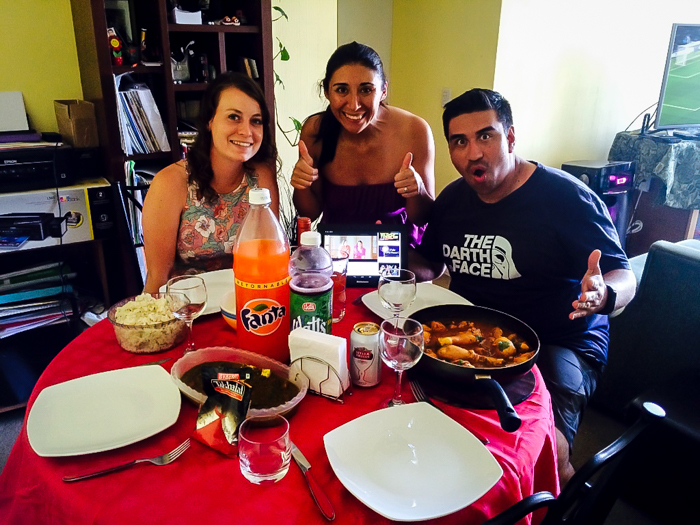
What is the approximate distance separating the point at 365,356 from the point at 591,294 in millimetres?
653

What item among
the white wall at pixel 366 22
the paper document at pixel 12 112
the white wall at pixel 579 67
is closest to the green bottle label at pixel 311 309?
the paper document at pixel 12 112

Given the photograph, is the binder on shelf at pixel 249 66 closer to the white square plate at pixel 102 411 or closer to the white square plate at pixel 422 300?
the white square plate at pixel 422 300

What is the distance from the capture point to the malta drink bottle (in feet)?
3.33

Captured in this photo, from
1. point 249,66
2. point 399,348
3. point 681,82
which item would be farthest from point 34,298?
point 681,82

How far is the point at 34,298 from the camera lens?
2.29 m

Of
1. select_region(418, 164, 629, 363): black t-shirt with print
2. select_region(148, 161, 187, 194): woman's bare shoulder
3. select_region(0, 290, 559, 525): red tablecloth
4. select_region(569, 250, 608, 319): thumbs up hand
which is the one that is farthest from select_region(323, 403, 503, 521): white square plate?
select_region(148, 161, 187, 194): woman's bare shoulder

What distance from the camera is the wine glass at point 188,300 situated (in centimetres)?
112

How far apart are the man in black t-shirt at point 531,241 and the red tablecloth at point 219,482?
563 mm

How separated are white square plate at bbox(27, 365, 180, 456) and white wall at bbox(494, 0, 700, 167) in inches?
116

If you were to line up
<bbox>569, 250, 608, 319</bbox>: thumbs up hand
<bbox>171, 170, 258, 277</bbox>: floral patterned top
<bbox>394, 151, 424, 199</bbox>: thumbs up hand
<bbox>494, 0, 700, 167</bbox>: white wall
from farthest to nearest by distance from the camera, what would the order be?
<bbox>494, 0, 700, 167</bbox>: white wall → <bbox>171, 170, 258, 277</bbox>: floral patterned top → <bbox>394, 151, 424, 199</bbox>: thumbs up hand → <bbox>569, 250, 608, 319</bbox>: thumbs up hand

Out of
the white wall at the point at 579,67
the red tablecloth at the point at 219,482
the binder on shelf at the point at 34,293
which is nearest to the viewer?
the red tablecloth at the point at 219,482

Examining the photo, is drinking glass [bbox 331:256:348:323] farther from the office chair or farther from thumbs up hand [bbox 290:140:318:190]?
the office chair

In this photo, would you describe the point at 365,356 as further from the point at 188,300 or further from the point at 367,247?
the point at 367,247

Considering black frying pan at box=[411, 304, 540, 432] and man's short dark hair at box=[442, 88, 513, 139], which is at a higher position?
man's short dark hair at box=[442, 88, 513, 139]
